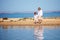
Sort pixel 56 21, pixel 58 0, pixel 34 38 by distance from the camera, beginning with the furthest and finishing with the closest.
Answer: pixel 56 21 → pixel 58 0 → pixel 34 38

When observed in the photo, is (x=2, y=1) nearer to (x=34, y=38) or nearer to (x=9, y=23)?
(x=9, y=23)

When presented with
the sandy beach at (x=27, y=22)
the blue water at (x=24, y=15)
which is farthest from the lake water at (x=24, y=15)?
the sandy beach at (x=27, y=22)

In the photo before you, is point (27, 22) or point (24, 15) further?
point (27, 22)

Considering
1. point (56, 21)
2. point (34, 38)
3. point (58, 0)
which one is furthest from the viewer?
point (56, 21)

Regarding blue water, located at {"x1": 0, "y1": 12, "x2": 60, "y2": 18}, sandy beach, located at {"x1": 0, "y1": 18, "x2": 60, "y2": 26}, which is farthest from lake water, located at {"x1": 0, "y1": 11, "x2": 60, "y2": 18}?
sandy beach, located at {"x1": 0, "y1": 18, "x2": 60, "y2": 26}

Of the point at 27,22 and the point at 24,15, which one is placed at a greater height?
the point at 24,15

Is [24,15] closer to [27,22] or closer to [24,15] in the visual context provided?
[24,15]

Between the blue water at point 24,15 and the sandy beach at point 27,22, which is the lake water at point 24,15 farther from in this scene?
the sandy beach at point 27,22

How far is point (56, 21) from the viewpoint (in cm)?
527

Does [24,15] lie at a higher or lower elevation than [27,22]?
higher

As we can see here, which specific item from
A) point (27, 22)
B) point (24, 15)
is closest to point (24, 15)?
point (24, 15)

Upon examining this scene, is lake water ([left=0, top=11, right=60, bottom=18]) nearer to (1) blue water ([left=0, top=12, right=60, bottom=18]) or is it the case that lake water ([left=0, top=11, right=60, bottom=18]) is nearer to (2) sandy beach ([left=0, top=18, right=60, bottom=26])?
(1) blue water ([left=0, top=12, right=60, bottom=18])

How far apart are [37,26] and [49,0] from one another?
2.97 feet

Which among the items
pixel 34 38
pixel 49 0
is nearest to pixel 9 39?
pixel 34 38
